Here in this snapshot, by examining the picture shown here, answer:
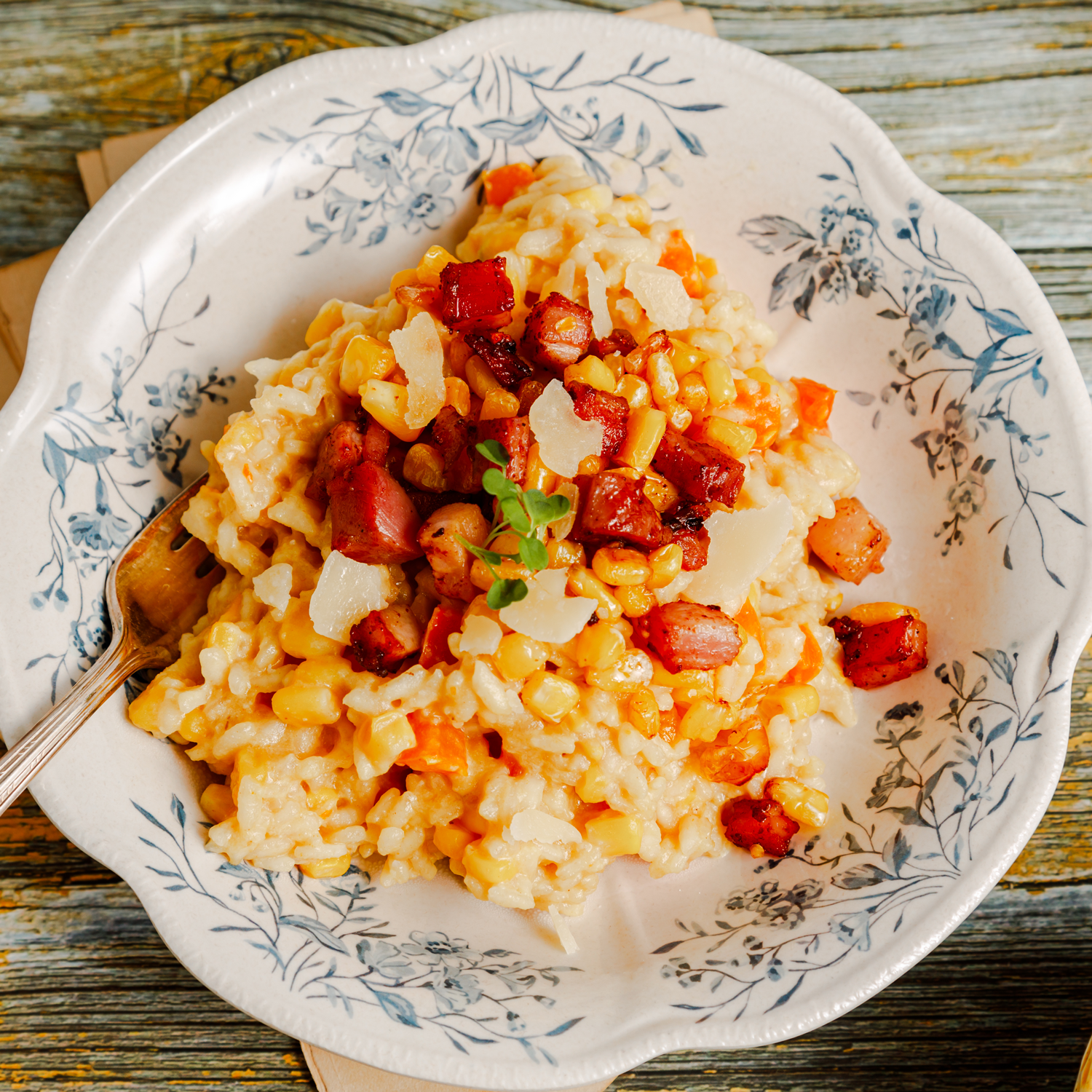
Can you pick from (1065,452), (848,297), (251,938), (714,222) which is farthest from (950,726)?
(251,938)

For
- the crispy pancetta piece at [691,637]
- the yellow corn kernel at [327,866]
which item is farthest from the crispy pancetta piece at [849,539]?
the yellow corn kernel at [327,866]

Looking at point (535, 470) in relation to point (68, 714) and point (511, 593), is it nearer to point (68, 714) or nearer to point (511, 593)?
point (511, 593)

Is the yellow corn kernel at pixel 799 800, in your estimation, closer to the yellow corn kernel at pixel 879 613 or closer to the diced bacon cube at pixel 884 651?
the diced bacon cube at pixel 884 651

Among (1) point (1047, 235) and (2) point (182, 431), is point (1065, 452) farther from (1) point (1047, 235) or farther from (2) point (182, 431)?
(2) point (182, 431)

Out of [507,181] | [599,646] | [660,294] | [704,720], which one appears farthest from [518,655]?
[507,181]

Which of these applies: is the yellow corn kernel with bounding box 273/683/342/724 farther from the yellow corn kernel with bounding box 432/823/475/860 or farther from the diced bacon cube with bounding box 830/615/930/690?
the diced bacon cube with bounding box 830/615/930/690

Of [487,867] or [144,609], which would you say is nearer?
[487,867]
